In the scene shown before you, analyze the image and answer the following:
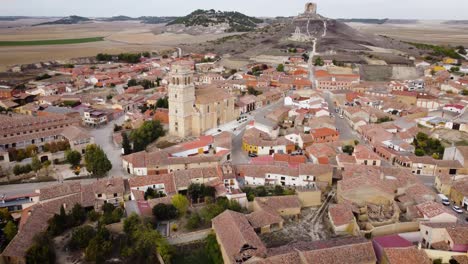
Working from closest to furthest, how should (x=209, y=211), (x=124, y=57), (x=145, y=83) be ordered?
(x=209, y=211) < (x=145, y=83) < (x=124, y=57)

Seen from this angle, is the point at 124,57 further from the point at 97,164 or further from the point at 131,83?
the point at 97,164

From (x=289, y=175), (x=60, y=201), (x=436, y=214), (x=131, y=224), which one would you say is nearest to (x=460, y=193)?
(x=436, y=214)

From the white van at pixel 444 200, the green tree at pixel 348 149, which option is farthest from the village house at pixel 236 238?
the green tree at pixel 348 149

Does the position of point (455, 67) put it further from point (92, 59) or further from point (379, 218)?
point (92, 59)

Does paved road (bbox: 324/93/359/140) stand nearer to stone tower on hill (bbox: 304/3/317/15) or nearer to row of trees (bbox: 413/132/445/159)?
row of trees (bbox: 413/132/445/159)

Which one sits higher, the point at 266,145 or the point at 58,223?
the point at 266,145

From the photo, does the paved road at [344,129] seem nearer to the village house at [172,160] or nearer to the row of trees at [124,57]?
the village house at [172,160]
